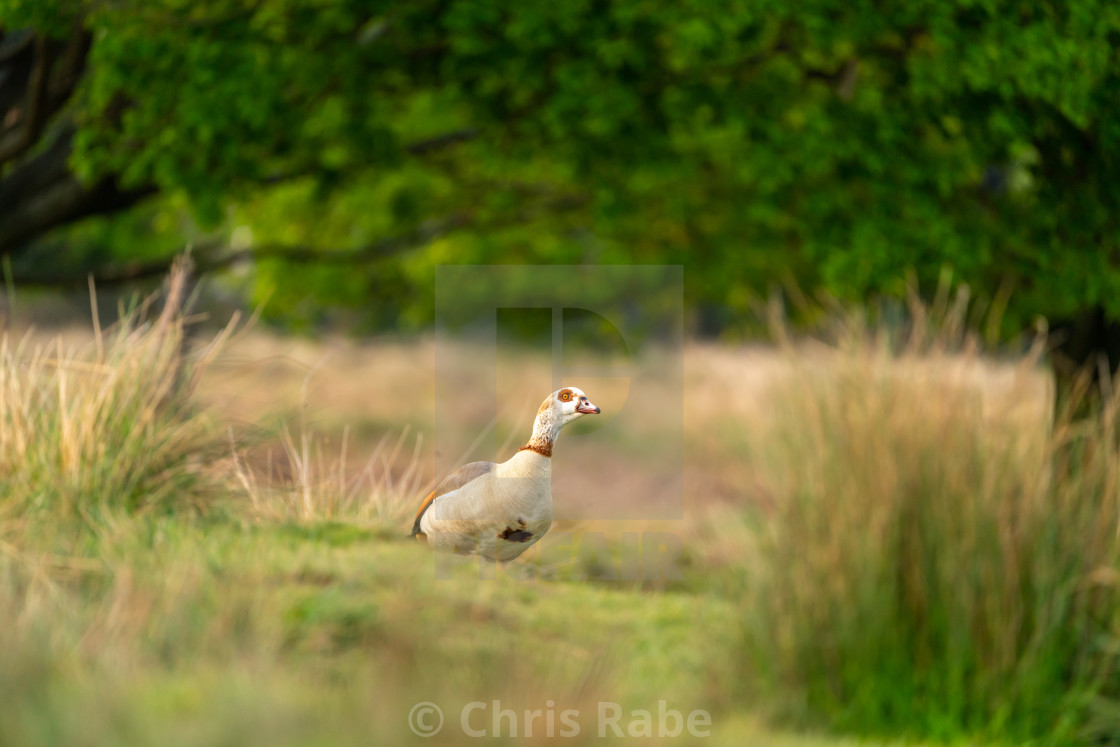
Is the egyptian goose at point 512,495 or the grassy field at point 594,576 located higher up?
the egyptian goose at point 512,495

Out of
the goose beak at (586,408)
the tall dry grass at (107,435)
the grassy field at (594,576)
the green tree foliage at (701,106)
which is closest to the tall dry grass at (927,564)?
the grassy field at (594,576)

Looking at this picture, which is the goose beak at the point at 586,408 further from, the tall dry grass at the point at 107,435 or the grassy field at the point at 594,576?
the tall dry grass at the point at 107,435

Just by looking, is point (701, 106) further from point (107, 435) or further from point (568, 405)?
point (568, 405)

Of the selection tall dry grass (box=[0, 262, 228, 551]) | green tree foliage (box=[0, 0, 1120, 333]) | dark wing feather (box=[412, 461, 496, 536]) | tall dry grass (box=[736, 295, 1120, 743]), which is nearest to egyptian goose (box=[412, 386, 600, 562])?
dark wing feather (box=[412, 461, 496, 536])

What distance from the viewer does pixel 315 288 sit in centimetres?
1574

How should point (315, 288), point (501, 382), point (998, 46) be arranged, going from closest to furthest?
point (501, 382), point (998, 46), point (315, 288)

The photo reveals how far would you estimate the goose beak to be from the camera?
120 inches

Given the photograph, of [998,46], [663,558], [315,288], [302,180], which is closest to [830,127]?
[998,46]

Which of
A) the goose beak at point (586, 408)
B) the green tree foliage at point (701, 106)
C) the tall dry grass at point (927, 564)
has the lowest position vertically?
the tall dry grass at point (927, 564)

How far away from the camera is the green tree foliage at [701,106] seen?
7926mm

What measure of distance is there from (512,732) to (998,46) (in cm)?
616

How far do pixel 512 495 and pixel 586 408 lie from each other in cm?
30

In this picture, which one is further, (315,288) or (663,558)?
(315,288)

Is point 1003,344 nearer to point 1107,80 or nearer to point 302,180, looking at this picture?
point 1107,80
